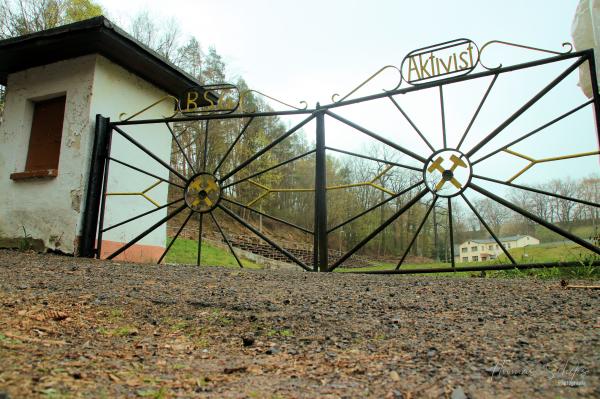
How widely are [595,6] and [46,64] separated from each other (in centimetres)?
697

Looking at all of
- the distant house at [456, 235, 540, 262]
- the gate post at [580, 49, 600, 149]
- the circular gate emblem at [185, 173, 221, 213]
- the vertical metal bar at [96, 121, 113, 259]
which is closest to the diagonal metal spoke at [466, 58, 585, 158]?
the gate post at [580, 49, 600, 149]

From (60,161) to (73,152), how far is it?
0.26 metres

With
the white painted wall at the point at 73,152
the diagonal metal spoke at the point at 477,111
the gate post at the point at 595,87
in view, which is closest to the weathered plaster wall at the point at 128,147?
the white painted wall at the point at 73,152

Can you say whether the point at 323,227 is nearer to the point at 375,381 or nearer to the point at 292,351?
the point at 292,351

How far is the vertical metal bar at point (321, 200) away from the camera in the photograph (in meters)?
4.14

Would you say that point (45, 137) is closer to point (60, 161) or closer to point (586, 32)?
point (60, 161)

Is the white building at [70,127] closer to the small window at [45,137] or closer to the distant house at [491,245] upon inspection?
the small window at [45,137]

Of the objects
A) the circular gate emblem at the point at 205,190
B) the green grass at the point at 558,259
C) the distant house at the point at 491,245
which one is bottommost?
the green grass at the point at 558,259

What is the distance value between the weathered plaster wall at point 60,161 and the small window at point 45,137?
96mm

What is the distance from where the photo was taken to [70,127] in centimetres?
547

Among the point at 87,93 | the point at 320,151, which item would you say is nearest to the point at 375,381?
the point at 320,151

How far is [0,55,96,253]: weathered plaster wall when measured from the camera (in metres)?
5.23

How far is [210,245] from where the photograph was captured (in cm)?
1594

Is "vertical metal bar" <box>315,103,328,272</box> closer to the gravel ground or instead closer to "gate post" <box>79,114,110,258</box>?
the gravel ground
